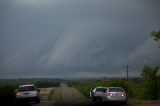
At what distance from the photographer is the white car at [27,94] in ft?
143

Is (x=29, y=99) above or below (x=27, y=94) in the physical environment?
below


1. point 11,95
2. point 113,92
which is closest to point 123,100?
point 113,92

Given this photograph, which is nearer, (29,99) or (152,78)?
(29,99)

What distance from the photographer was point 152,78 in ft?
189

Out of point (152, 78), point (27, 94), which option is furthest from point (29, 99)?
point (152, 78)

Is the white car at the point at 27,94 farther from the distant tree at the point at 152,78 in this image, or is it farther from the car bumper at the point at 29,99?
the distant tree at the point at 152,78

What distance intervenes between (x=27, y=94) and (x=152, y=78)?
20.4m

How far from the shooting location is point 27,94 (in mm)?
43531

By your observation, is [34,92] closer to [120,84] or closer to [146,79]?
[146,79]

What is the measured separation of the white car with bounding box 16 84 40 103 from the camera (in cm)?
4344

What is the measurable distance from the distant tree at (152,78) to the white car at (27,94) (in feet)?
56.2

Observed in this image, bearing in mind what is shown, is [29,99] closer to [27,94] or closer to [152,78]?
[27,94]

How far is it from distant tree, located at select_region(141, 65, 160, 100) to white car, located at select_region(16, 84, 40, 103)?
675 inches

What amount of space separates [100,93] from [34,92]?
788 cm
